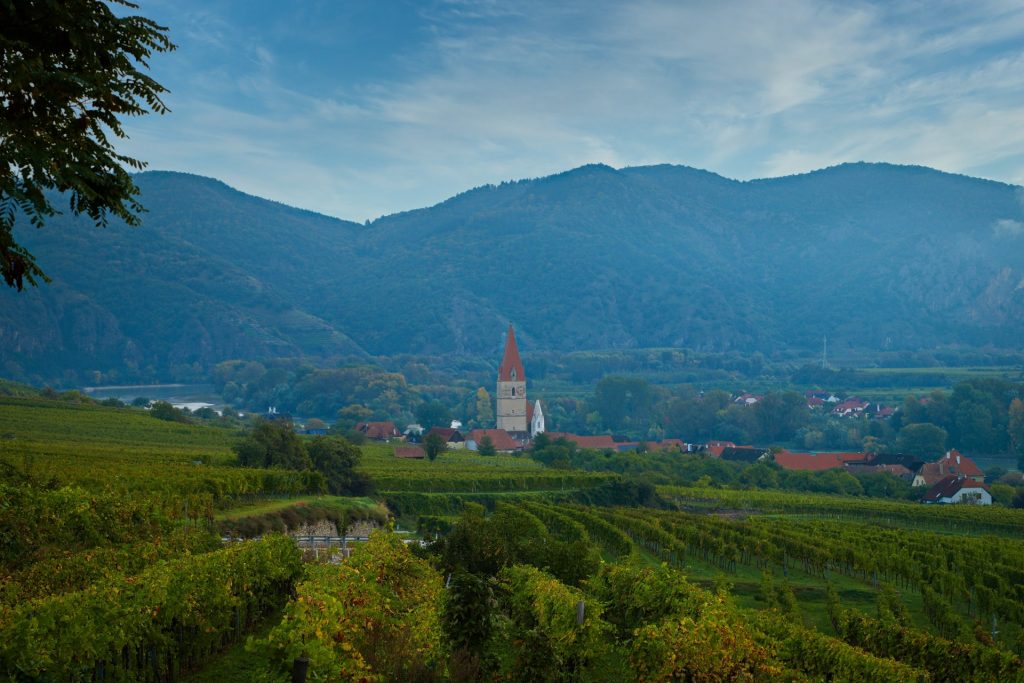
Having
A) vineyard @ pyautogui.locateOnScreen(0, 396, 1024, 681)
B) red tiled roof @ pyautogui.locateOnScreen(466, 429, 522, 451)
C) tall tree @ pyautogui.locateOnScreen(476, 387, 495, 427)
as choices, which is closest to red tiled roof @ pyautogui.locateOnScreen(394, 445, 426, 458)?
red tiled roof @ pyautogui.locateOnScreen(466, 429, 522, 451)

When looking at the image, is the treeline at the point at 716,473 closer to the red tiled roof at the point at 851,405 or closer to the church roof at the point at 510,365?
the church roof at the point at 510,365

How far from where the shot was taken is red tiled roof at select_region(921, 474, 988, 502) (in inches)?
2879

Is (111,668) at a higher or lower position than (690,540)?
higher

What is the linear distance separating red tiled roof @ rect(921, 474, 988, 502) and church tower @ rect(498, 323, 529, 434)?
54.7 m

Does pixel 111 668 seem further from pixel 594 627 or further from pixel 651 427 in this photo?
pixel 651 427

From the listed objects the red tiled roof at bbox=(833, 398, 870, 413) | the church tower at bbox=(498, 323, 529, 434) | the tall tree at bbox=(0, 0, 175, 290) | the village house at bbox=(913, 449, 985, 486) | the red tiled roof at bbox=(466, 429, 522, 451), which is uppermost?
the tall tree at bbox=(0, 0, 175, 290)

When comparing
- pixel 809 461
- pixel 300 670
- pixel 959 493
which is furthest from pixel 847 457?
pixel 300 670

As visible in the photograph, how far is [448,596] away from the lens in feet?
52.4

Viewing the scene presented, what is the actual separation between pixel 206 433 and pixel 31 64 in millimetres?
64529

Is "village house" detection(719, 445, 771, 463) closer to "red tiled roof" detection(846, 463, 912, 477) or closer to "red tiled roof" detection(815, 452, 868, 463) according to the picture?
"red tiled roof" detection(815, 452, 868, 463)

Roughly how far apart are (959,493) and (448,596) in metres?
66.5

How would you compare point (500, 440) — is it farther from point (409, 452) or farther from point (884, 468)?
point (884, 468)

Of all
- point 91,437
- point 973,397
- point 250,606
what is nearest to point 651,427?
point 973,397

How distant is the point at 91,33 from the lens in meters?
9.62
